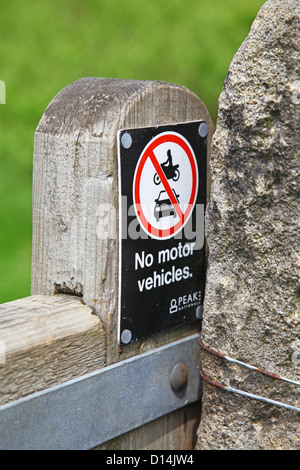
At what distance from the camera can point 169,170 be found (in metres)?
1.84

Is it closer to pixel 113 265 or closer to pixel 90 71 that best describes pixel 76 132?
pixel 113 265

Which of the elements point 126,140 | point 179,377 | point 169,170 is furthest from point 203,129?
point 179,377

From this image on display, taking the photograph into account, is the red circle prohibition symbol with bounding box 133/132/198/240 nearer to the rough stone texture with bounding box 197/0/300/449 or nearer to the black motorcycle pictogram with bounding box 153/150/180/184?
the black motorcycle pictogram with bounding box 153/150/180/184

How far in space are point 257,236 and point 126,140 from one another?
40cm

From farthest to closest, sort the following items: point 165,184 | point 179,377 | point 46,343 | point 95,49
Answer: point 95,49 < point 179,377 < point 165,184 < point 46,343

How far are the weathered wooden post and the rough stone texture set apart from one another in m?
0.19

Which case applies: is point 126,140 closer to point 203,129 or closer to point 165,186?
point 165,186

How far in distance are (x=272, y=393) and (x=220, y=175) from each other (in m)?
0.57

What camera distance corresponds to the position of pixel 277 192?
166 centimetres

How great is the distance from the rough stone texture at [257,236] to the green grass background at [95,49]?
129 inches

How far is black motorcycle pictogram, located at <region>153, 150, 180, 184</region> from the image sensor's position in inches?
71.3

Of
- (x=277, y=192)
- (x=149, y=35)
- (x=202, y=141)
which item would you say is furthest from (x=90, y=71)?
(x=277, y=192)

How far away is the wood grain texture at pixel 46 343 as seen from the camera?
152cm

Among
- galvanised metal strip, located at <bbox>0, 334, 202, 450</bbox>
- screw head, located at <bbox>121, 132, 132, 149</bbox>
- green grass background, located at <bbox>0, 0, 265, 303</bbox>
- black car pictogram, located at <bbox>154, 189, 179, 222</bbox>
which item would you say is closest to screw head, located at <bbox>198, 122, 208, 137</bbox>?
black car pictogram, located at <bbox>154, 189, 179, 222</bbox>
